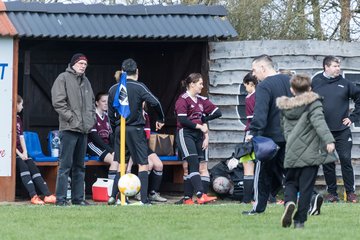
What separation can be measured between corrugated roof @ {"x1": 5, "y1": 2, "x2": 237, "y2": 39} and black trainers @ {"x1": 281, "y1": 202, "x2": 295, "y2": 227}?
18.9ft

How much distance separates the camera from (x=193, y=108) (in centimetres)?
1516

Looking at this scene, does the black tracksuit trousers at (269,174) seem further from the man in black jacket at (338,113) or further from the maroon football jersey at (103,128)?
the maroon football jersey at (103,128)

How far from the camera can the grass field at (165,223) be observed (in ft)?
32.4

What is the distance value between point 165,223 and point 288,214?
1400 millimetres

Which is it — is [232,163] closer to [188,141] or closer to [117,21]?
[188,141]

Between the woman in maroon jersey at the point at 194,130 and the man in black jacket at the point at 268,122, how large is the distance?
3.25 metres

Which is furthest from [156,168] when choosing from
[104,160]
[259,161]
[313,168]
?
[313,168]

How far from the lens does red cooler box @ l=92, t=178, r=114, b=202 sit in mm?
15453

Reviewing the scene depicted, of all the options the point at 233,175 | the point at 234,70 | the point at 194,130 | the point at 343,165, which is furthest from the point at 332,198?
the point at 234,70

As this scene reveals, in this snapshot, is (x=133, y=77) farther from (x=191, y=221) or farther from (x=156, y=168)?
(x=191, y=221)

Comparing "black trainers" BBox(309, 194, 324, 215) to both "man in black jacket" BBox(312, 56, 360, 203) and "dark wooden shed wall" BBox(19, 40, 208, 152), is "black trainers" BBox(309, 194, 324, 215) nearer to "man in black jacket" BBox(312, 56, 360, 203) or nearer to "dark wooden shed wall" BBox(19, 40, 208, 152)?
"man in black jacket" BBox(312, 56, 360, 203)

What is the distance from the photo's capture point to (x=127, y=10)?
52.3 feet

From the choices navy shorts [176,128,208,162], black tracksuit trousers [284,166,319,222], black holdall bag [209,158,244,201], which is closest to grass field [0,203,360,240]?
black tracksuit trousers [284,166,319,222]

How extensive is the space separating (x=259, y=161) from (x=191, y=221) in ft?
3.43
